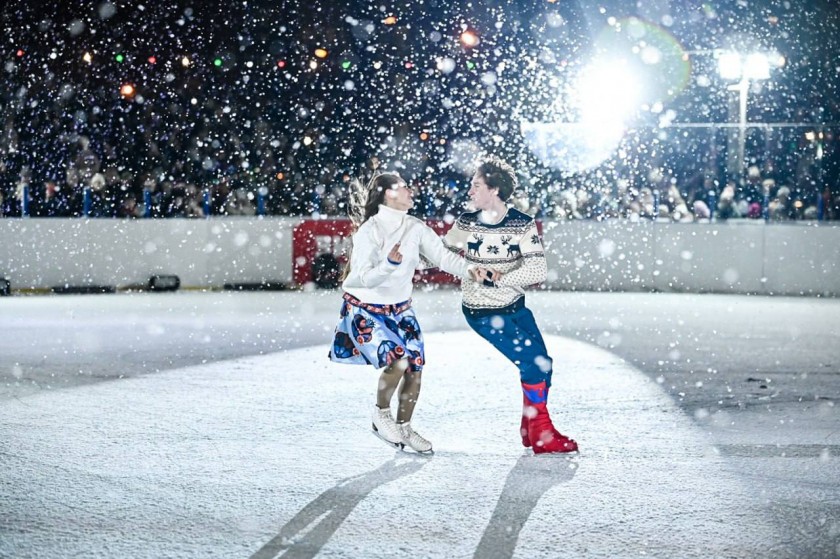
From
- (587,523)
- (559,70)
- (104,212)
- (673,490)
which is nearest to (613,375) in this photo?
Result: (673,490)

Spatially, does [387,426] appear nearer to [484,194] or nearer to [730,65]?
[484,194]

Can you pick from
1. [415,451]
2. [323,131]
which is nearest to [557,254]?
[323,131]

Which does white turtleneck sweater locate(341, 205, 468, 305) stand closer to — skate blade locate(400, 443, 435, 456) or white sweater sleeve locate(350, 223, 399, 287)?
white sweater sleeve locate(350, 223, 399, 287)

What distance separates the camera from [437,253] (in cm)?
546

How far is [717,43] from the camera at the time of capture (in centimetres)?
3216

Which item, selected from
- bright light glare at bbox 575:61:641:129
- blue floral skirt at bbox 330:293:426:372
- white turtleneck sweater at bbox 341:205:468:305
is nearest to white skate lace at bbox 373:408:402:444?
blue floral skirt at bbox 330:293:426:372

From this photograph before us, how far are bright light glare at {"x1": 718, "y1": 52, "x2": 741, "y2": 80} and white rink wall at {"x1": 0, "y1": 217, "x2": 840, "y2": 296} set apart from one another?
787 cm

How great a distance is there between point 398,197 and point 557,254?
1517cm

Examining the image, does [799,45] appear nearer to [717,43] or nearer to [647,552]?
[717,43]

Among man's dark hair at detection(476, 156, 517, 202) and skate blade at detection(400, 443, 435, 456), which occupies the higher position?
man's dark hair at detection(476, 156, 517, 202)

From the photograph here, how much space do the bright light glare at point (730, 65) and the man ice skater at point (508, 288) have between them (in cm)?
2240

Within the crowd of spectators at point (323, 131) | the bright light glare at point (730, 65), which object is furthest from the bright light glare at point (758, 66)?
the crowd of spectators at point (323, 131)

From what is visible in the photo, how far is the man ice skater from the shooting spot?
17.8 feet

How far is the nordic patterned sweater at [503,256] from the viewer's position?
17.7 ft
